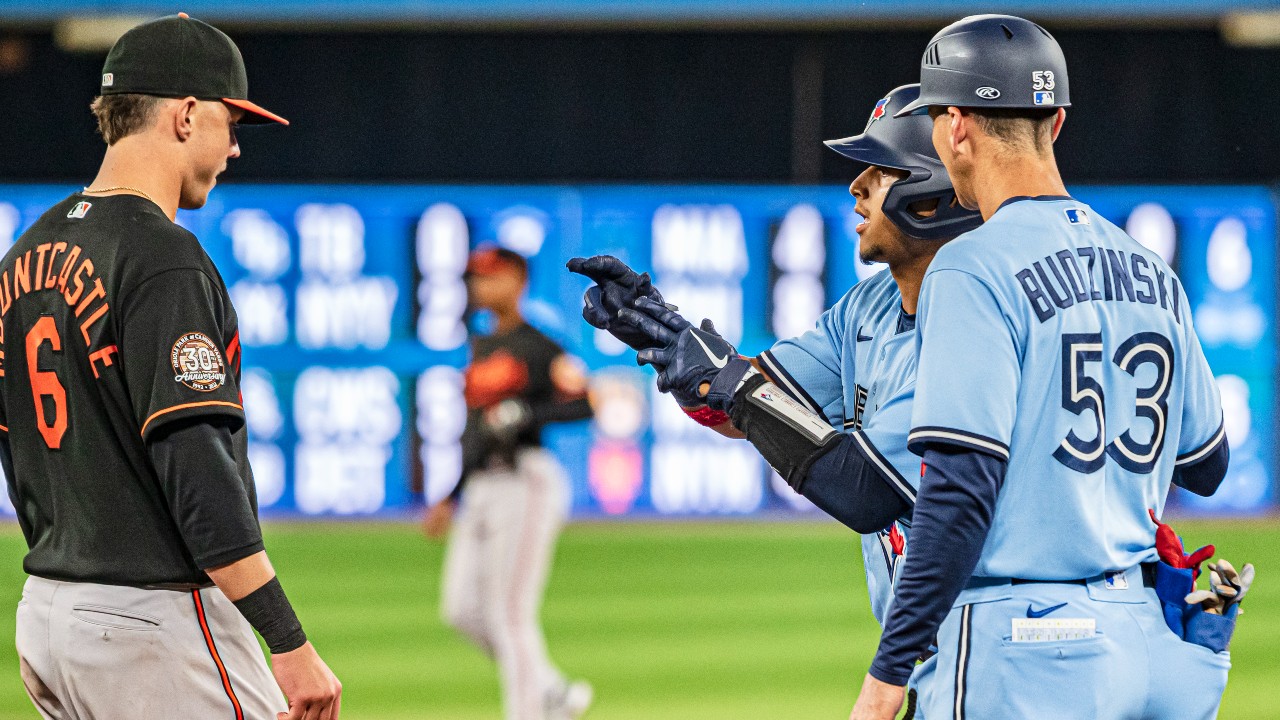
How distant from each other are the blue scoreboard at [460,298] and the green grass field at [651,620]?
499 millimetres

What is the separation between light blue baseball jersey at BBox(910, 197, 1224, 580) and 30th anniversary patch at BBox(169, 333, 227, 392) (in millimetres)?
1243

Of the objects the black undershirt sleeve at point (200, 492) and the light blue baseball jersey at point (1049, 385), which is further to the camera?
the black undershirt sleeve at point (200, 492)

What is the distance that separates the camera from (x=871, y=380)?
9.98 feet

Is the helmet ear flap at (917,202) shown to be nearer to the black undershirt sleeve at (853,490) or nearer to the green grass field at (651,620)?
the black undershirt sleeve at (853,490)

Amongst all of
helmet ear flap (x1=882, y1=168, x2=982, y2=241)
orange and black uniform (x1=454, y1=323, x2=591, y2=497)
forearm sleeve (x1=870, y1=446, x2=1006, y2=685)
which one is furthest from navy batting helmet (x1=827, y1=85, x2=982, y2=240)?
orange and black uniform (x1=454, y1=323, x2=591, y2=497)

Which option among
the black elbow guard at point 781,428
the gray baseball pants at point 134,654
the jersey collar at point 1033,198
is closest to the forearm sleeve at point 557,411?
the black elbow guard at point 781,428

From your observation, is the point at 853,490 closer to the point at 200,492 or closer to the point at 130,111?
the point at 200,492

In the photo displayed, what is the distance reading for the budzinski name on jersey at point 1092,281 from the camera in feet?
8.36

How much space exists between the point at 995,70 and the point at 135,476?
5.72 feet

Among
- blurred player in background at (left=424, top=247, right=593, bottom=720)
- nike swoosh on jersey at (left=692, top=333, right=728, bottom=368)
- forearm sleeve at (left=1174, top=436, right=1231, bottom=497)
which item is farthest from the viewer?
blurred player in background at (left=424, top=247, right=593, bottom=720)

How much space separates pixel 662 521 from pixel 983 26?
9371 millimetres

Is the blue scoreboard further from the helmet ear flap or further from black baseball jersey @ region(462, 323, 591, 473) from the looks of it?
the helmet ear flap

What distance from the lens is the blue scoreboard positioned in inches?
458

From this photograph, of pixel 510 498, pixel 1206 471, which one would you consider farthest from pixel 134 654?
pixel 510 498
